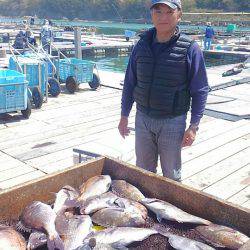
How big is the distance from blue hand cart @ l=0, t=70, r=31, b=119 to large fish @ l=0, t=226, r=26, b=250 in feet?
15.6

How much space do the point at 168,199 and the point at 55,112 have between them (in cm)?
537

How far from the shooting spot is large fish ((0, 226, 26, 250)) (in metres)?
1.90

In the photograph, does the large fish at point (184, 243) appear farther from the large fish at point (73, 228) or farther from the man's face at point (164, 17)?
the man's face at point (164, 17)

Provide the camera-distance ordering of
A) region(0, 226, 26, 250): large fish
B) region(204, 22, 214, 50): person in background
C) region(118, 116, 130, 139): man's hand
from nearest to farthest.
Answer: region(0, 226, 26, 250): large fish
region(118, 116, 130, 139): man's hand
region(204, 22, 214, 50): person in background

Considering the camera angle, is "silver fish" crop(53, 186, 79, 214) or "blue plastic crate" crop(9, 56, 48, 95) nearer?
"silver fish" crop(53, 186, 79, 214)

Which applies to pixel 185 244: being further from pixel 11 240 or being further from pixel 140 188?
pixel 11 240

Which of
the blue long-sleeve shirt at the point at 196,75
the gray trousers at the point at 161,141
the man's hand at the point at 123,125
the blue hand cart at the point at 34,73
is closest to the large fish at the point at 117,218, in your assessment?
the gray trousers at the point at 161,141

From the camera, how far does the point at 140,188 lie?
8.56ft

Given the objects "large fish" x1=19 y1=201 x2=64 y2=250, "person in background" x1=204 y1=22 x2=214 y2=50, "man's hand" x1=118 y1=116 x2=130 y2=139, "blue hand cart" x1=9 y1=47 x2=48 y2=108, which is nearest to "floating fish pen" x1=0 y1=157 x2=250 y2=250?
"large fish" x1=19 y1=201 x2=64 y2=250

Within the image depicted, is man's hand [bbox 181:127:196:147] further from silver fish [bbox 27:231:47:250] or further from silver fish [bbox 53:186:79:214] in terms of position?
silver fish [bbox 27:231:47:250]

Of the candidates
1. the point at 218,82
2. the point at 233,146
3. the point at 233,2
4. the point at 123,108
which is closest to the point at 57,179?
the point at 123,108

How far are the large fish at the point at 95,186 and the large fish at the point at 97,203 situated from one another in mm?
55

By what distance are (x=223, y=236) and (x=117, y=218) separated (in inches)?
23.4

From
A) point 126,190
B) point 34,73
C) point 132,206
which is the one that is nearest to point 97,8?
point 34,73
